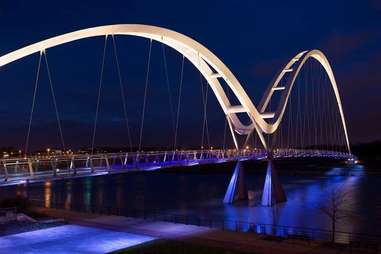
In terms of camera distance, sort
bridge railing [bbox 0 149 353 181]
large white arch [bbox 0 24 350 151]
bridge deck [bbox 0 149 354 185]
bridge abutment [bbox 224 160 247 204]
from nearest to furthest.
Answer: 1. bridge deck [bbox 0 149 354 185]
2. bridge railing [bbox 0 149 353 181]
3. large white arch [bbox 0 24 350 151]
4. bridge abutment [bbox 224 160 247 204]

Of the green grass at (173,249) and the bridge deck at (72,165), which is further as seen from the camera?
the bridge deck at (72,165)

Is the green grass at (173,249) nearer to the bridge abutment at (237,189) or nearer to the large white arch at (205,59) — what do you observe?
the large white arch at (205,59)

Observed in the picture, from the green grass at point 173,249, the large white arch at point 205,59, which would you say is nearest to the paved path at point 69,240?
the green grass at point 173,249

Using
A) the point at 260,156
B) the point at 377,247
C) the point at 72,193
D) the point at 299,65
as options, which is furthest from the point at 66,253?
Result: the point at 72,193

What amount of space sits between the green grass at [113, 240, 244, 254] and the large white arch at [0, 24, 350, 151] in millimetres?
8241

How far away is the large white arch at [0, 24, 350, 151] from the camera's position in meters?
19.4

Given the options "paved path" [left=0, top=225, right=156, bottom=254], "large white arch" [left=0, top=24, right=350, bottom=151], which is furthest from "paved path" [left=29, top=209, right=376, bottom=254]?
"large white arch" [left=0, top=24, right=350, bottom=151]

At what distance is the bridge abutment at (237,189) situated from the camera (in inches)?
1597

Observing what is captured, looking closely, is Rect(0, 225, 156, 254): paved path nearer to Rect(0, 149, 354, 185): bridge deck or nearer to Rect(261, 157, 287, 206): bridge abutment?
Rect(0, 149, 354, 185): bridge deck

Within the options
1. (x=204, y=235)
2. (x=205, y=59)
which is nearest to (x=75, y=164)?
(x=204, y=235)

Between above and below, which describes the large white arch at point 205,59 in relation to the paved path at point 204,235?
above

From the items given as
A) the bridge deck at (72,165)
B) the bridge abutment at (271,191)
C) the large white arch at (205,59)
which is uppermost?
→ the large white arch at (205,59)

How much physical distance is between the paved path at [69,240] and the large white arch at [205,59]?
648cm

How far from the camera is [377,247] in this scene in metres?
15.6
